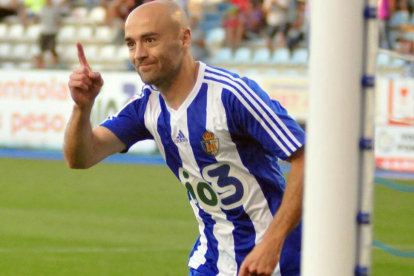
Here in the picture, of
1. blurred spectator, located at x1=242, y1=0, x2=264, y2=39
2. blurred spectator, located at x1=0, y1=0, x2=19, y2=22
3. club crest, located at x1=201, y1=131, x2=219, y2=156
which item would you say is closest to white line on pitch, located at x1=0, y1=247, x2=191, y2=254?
club crest, located at x1=201, y1=131, x2=219, y2=156

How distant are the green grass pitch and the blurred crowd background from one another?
4.47m

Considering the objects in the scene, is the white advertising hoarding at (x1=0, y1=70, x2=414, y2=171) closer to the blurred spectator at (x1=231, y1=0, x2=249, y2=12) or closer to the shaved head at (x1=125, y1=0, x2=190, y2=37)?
the blurred spectator at (x1=231, y1=0, x2=249, y2=12)

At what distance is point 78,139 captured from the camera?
4.39 meters

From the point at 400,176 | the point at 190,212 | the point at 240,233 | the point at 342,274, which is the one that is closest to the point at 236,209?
the point at 240,233

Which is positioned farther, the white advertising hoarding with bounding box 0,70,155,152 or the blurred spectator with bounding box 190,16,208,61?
the blurred spectator with bounding box 190,16,208,61

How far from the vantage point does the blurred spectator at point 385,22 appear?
17141 mm

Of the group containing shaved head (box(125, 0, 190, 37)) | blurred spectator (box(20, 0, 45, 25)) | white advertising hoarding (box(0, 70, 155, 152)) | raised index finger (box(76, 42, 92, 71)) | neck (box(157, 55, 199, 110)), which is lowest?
white advertising hoarding (box(0, 70, 155, 152))

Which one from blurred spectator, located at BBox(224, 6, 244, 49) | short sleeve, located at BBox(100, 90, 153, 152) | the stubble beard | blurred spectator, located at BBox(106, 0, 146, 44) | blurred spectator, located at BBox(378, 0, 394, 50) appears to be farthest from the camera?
blurred spectator, located at BBox(106, 0, 146, 44)

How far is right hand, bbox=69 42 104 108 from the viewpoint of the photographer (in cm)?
410

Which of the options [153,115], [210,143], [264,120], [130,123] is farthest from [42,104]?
[264,120]

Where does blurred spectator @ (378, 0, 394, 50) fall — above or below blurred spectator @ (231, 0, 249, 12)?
below

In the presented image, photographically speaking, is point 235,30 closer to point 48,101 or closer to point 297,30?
point 297,30

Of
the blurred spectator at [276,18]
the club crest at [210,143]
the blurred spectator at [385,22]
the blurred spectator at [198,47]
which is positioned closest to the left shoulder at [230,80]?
the club crest at [210,143]

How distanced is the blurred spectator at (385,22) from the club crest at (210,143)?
13.1m
